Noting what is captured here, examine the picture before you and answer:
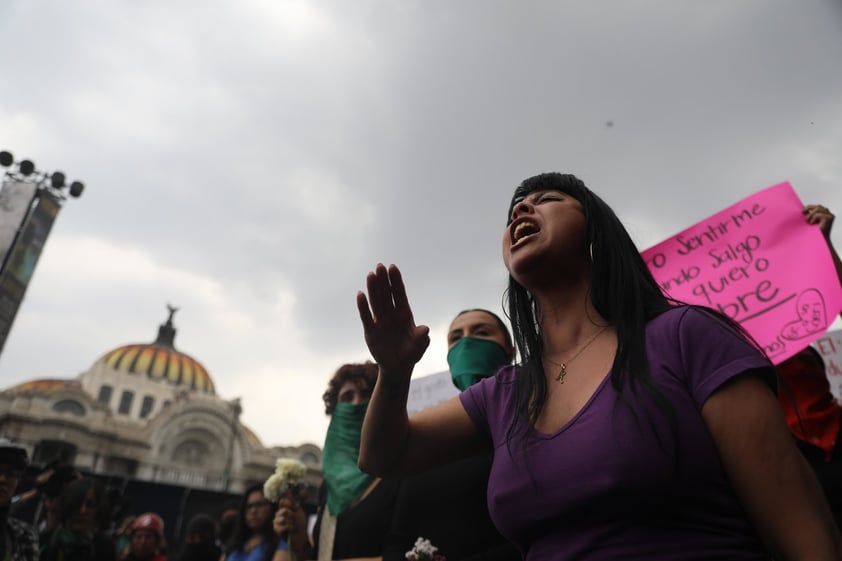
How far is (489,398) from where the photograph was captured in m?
1.41

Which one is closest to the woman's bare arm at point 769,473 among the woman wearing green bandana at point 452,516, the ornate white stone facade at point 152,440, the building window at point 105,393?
the woman wearing green bandana at point 452,516

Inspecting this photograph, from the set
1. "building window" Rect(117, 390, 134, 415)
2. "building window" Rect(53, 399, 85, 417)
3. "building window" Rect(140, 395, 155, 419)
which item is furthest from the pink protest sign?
"building window" Rect(117, 390, 134, 415)

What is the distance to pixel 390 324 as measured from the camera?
50.1 inches

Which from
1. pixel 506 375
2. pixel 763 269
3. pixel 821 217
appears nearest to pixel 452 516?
pixel 506 375

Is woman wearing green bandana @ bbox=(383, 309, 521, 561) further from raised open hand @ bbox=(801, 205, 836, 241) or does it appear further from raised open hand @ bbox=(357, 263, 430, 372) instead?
raised open hand @ bbox=(801, 205, 836, 241)

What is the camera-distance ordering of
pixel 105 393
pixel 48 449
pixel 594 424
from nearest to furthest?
pixel 594 424
pixel 48 449
pixel 105 393

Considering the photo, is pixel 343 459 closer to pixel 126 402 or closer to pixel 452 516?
pixel 452 516

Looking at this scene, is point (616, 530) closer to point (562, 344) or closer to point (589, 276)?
point (562, 344)

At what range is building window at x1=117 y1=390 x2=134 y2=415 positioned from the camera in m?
50.6

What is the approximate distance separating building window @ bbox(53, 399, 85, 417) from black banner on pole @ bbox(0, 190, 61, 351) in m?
27.4

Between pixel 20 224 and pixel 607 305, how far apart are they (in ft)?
61.4

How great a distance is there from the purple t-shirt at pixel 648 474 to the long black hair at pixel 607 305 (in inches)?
1.1

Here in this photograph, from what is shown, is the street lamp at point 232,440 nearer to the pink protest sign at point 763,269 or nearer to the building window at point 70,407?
the building window at point 70,407

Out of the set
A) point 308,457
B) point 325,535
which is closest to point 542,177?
point 325,535
